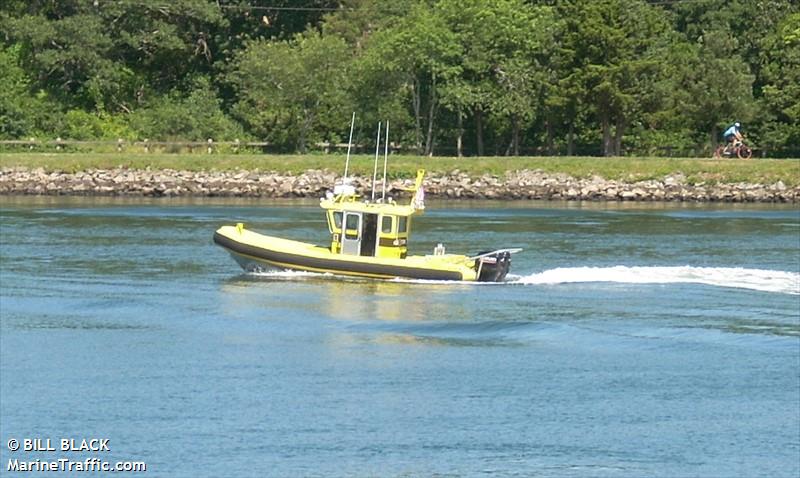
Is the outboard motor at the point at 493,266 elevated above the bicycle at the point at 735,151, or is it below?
below

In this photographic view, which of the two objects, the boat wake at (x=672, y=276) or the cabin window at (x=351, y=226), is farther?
the cabin window at (x=351, y=226)

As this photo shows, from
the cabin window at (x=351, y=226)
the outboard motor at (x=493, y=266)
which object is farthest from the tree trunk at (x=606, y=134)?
the outboard motor at (x=493, y=266)

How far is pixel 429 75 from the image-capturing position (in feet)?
249

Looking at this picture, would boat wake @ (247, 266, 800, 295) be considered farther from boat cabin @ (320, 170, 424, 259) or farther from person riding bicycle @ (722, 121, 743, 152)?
person riding bicycle @ (722, 121, 743, 152)

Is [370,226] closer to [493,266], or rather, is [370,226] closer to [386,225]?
[386,225]

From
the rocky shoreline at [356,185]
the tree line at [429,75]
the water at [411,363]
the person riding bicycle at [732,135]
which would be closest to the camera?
the water at [411,363]

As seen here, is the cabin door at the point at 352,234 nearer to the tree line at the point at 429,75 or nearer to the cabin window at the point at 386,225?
the cabin window at the point at 386,225

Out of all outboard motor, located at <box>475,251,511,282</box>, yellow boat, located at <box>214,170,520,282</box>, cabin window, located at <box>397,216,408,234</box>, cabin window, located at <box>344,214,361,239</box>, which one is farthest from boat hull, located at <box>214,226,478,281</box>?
cabin window, located at <box>397,216,408,234</box>

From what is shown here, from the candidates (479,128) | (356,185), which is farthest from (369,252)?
(479,128)

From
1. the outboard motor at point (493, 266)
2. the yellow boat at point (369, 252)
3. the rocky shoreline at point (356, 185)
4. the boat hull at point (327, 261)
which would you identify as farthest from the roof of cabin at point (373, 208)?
the rocky shoreline at point (356, 185)

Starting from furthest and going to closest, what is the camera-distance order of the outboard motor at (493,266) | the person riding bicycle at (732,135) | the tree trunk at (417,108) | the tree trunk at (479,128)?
the tree trunk at (479,128)
the tree trunk at (417,108)
the person riding bicycle at (732,135)
the outboard motor at (493,266)

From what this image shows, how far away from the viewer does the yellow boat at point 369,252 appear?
3731cm

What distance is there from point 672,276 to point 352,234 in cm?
709

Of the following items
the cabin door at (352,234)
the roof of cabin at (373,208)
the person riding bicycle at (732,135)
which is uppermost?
the person riding bicycle at (732,135)
